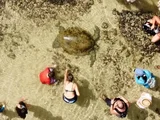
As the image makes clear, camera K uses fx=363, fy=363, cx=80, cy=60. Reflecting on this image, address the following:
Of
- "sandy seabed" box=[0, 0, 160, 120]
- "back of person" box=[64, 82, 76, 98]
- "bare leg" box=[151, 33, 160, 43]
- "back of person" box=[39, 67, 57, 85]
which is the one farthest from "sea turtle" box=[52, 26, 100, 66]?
"bare leg" box=[151, 33, 160, 43]

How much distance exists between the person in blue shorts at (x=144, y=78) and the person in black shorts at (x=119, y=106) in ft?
2.12

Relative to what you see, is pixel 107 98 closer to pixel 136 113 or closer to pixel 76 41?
pixel 136 113

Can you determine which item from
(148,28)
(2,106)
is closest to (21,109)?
(2,106)

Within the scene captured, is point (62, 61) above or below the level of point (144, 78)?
below

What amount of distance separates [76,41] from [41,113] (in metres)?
2.09

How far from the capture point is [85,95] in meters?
9.54

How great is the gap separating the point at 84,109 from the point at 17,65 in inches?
82.7

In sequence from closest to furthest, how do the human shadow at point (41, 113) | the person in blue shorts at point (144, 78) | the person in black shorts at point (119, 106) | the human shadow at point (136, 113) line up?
Answer: the person in black shorts at point (119, 106)
the person in blue shorts at point (144, 78)
the human shadow at point (41, 113)
the human shadow at point (136, 113)

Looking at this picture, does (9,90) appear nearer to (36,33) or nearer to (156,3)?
(36,33)

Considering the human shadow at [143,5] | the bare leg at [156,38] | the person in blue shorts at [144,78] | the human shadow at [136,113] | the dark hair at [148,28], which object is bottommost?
the human shadow at [136,113]

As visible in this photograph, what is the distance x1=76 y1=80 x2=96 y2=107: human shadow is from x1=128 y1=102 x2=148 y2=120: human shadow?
3.37ft

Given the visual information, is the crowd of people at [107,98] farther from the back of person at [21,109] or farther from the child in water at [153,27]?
the child in water at [153,27]

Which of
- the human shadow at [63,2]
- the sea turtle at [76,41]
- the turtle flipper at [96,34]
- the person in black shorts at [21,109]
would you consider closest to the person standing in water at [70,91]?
the sea turtle at [76,41]

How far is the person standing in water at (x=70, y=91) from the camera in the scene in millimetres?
9078
